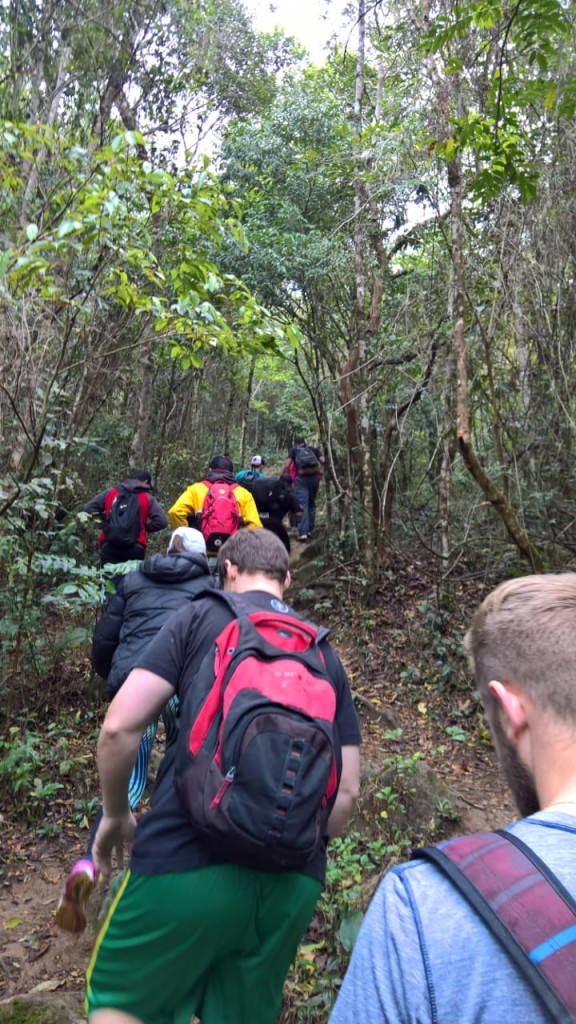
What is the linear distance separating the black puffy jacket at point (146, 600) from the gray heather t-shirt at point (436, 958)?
2.55m

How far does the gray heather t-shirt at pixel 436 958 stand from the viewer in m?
0.75

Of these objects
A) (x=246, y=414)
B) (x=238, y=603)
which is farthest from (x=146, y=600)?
(x=246, y=414)

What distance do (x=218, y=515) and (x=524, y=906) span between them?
18.2 feet

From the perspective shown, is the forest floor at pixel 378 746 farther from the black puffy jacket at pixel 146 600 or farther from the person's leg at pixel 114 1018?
the black puffy jacket at pixel 146 600

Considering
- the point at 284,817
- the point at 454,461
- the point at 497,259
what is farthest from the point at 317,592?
the point at 284,817

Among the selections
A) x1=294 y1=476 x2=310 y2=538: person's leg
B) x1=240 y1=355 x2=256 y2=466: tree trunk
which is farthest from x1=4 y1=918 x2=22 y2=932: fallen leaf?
x1=240 y1=355 x2=256 y2=466: tree trunk

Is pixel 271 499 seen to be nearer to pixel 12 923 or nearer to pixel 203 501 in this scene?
pixel 203 501

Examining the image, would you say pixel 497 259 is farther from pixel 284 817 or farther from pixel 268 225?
pixel 284 817

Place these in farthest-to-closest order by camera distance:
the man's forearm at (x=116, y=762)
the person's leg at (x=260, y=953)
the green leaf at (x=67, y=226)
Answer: the green leaf at (x=67, y=226)
the man's forearm at (x=116, y=762)
the person's leg at (x=260, y=953)

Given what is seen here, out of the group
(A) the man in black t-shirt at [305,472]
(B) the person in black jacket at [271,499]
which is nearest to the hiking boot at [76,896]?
(B) the person in black jacket at [271,499]

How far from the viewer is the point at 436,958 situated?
0.80m

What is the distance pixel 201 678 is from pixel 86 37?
924 cm

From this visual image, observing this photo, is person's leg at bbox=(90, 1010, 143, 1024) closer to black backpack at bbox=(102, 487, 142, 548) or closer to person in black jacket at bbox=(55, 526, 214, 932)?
person in black jacket at bbox=(55, 526, 214, 932)

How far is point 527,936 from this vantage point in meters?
0.74
